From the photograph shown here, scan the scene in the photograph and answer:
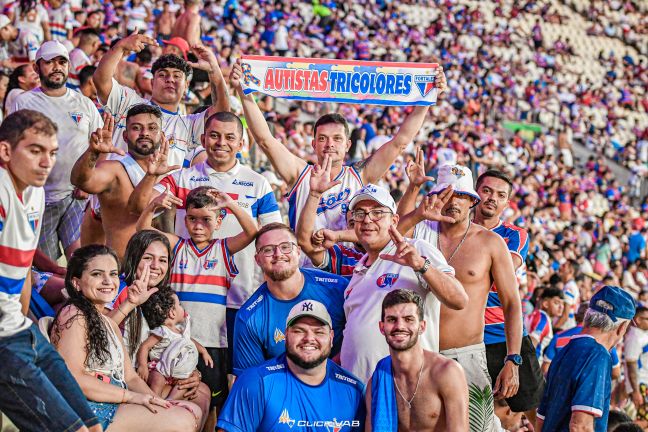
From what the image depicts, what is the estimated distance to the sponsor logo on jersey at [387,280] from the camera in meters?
5.77

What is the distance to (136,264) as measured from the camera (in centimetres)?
604

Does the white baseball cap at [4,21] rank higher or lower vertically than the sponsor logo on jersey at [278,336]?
higher

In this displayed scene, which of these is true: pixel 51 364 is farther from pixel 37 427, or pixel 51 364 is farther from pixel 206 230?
pixel 206 230

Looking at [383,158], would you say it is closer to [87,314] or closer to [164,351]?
[164,351]

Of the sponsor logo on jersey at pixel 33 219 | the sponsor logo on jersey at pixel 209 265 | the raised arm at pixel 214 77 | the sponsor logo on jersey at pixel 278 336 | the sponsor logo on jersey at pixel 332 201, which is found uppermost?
the raised arm at pixel 214 77

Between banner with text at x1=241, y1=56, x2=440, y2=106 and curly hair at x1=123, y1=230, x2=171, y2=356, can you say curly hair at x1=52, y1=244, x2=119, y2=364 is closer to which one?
curly hair at x1=123, y1=230, x2=171, y2=356

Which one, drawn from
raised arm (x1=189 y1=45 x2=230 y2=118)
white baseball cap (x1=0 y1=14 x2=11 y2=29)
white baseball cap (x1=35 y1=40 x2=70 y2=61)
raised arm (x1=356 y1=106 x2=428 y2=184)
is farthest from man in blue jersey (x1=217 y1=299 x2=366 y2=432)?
white baseball cap (x1=0 y1=14 x2=11 y2=29)

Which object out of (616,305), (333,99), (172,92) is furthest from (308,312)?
(172,92)

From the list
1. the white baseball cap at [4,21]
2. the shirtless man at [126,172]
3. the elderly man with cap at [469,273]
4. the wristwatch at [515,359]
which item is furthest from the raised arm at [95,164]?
the white baseball cap at [4,21]

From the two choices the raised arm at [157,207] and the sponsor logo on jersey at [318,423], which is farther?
the raised arm at [157,207]

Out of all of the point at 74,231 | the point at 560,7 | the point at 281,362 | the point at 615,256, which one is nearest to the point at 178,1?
the point at 615,256

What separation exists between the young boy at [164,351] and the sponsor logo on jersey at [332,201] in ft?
5.19

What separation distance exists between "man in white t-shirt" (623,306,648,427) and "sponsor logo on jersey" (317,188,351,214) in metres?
4.76

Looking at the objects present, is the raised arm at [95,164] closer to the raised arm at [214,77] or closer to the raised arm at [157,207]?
the raised arm at [157,207]
